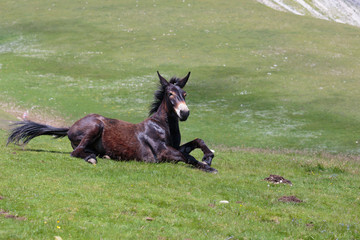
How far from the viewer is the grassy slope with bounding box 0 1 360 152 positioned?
3256cm

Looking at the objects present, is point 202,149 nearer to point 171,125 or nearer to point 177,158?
point 177,158

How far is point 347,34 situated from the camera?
62031mm

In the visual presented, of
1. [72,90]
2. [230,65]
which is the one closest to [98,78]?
[72,90]

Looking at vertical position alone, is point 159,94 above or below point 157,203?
above

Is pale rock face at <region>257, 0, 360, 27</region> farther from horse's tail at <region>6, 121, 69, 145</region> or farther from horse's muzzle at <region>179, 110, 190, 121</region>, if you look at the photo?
horse's muzzle at <region>179, 110, 190, 121</region>

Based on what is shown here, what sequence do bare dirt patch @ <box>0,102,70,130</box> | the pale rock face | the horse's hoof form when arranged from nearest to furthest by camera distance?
the horse's hoof
bare dirt patch @ <box>0,102,70,130</box>
the pale rock face

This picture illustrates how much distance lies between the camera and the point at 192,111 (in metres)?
35.4

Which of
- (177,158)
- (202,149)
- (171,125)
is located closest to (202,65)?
(171,125)

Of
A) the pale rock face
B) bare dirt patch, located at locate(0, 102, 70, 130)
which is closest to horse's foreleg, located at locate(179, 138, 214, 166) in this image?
bare dirt patch, located at locate(0, 102, 70, 130)

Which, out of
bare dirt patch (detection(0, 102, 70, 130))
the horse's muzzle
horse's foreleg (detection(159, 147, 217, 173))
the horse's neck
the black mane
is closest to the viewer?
the horse's muzzle

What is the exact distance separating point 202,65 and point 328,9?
A: 8523 centimetres

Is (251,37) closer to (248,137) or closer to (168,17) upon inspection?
(168,17)

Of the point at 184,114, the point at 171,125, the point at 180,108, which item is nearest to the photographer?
the point at 184,114

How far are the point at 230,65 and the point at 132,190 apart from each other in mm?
40021
